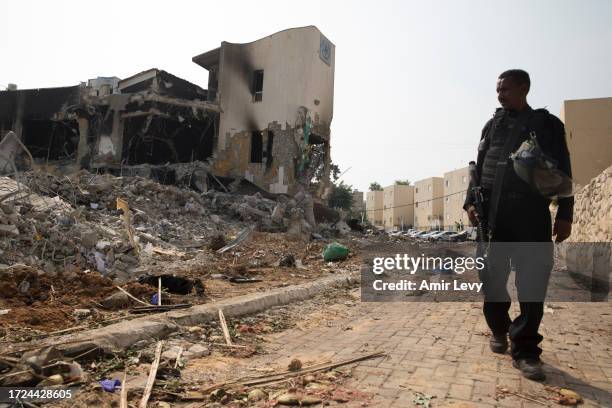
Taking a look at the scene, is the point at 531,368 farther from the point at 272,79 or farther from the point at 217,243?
the point at 272,79

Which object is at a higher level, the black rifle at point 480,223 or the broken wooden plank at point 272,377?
the black rifle at point 480,223

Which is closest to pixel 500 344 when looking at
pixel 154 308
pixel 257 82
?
pixel 154 308

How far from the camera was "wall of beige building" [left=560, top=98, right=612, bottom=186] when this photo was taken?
17.3 m

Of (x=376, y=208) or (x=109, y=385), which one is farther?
(x=376, y=208)

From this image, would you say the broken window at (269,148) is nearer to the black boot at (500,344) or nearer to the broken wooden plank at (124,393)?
the black boot at (500,344)

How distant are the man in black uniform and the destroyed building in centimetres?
1613

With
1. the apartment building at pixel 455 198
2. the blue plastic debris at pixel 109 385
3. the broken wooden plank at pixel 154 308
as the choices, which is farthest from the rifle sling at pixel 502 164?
the apartment building at pixel 455 198

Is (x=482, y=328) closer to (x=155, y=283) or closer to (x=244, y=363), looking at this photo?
(x=244, y=363)

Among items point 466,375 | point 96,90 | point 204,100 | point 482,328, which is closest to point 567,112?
point 204,100

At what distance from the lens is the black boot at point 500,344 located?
275 centimetres

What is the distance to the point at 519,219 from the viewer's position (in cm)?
260

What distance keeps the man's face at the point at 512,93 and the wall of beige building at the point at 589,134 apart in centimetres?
1758

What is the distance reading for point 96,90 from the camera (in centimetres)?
2048

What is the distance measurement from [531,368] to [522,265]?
615mm
